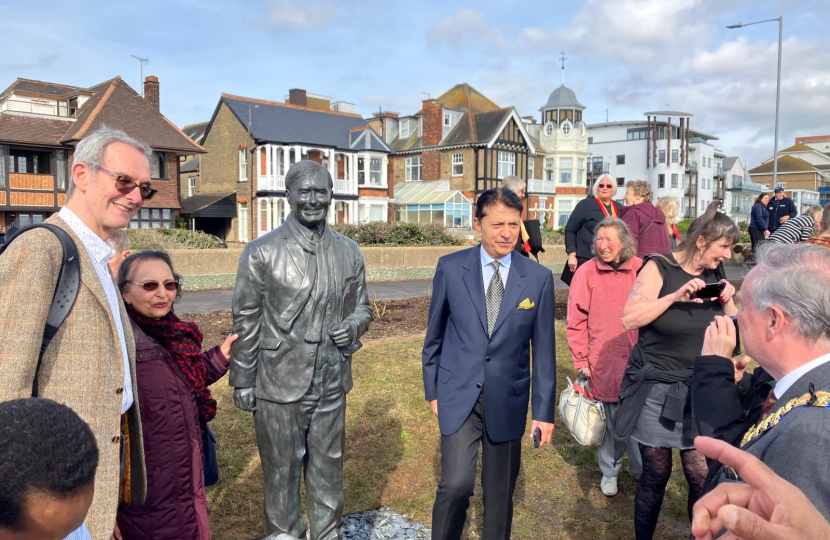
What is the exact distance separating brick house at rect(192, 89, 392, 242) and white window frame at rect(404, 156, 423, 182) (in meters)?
5.68

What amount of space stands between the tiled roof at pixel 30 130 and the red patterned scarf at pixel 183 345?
97.0 ft

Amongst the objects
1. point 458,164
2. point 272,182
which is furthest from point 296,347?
point 458,164

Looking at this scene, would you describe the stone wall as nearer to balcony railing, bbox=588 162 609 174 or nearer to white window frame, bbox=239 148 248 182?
white window frame, bbox=239 148 248 182

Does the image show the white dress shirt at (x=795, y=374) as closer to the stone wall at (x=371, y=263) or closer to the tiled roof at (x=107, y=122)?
the stone wall at (x=371, y=263)

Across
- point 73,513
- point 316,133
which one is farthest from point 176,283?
point 316,133

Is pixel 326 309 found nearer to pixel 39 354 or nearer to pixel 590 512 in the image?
pixel 39 354

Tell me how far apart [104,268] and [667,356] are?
3264mm

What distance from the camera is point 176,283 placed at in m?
3.27

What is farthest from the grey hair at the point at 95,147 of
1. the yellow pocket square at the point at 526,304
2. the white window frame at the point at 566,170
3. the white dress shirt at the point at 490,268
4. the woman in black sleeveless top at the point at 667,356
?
the white window frame at the point at 566,170

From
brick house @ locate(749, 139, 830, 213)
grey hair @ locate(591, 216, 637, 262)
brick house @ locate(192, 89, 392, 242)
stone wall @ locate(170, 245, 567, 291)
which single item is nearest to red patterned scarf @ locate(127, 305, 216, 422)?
grey hair @ locate(591, 216, 637, 262)

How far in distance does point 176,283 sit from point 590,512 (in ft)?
12.0

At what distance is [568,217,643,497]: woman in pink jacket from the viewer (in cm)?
504

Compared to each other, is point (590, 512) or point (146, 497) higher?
point (146, 497)

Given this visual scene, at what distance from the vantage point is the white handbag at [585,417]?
4914mm
